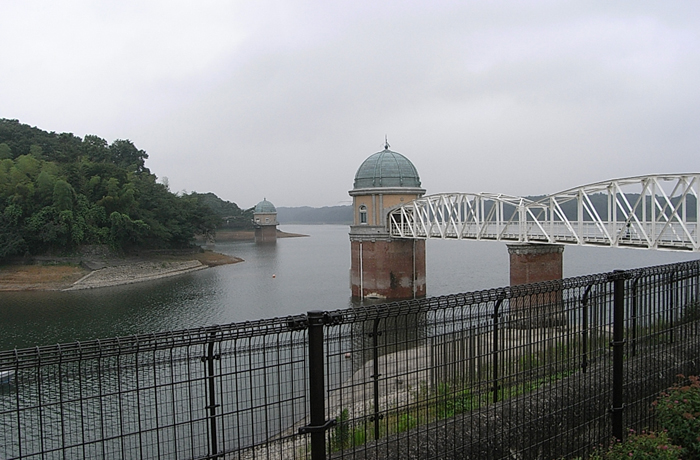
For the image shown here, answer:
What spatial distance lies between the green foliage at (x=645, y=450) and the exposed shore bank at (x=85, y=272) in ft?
132

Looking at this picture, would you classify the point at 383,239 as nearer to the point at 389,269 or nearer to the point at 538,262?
the point at 389,269

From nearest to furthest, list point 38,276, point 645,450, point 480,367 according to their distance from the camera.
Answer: point 645,450, point 480,367, point 38,276

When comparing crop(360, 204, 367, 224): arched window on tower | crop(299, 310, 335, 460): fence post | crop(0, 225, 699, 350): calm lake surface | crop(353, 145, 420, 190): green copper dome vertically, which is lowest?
crop(0, 225, 699, 350): calm lake surface

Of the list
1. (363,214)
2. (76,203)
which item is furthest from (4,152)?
(363,214)

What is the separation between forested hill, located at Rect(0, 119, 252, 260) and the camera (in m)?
43.8

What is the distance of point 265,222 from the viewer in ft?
346

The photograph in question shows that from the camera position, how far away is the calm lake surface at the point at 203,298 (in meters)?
24.9

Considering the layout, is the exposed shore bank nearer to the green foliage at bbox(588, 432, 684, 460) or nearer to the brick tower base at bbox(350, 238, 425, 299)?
the brick tower base at bbox(350, 238, 425, 299)

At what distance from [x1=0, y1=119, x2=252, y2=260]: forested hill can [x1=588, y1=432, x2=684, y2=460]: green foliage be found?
46.5m

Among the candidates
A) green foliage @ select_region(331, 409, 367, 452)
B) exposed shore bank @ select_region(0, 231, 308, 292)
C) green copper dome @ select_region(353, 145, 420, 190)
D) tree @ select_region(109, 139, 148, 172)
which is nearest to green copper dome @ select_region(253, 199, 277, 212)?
tree @ select_region(109, 139, 148, 172)

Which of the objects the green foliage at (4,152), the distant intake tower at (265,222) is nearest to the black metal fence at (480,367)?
the green foliage at (4,152)

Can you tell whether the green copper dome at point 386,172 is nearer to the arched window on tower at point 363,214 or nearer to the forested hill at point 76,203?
the arched window on tower at point 363,214

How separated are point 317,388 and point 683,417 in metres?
3.65

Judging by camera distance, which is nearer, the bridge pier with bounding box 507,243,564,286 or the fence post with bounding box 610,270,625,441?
the fence post with bounding box 610,270,625,441
